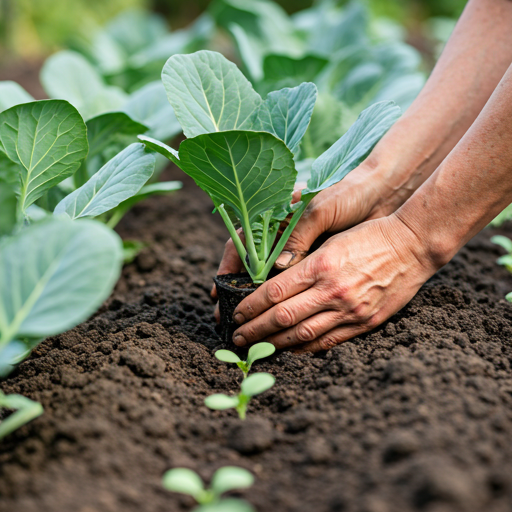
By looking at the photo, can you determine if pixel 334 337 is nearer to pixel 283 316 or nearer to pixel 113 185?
pixel 283 316

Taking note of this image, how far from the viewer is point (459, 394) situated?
0.97m

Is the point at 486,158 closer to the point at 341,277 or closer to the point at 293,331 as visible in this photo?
the point at 341,277

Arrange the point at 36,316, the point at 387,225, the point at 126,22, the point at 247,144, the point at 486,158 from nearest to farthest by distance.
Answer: the point at 36,316, the point at 247,144, the point at 486,158, the point at 387,225, the point at 126,22

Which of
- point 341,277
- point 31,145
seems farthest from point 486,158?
point 31,145

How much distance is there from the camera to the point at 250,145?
42.9 inches

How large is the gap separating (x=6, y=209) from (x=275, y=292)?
645 mm

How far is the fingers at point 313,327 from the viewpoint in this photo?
1.25 meters

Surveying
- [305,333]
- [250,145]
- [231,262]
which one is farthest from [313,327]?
[250,145]

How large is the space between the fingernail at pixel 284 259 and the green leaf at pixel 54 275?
61 cm

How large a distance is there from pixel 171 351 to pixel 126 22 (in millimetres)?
4291

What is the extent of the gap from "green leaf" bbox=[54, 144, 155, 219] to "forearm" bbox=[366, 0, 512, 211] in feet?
2.44

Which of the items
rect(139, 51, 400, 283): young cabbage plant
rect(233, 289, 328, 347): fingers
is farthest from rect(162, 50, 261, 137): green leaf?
rect(233, 289, 328, 347): fingers

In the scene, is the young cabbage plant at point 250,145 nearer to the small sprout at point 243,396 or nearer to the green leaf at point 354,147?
the green leaf at point 354,147

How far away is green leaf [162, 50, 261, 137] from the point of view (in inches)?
50.3
